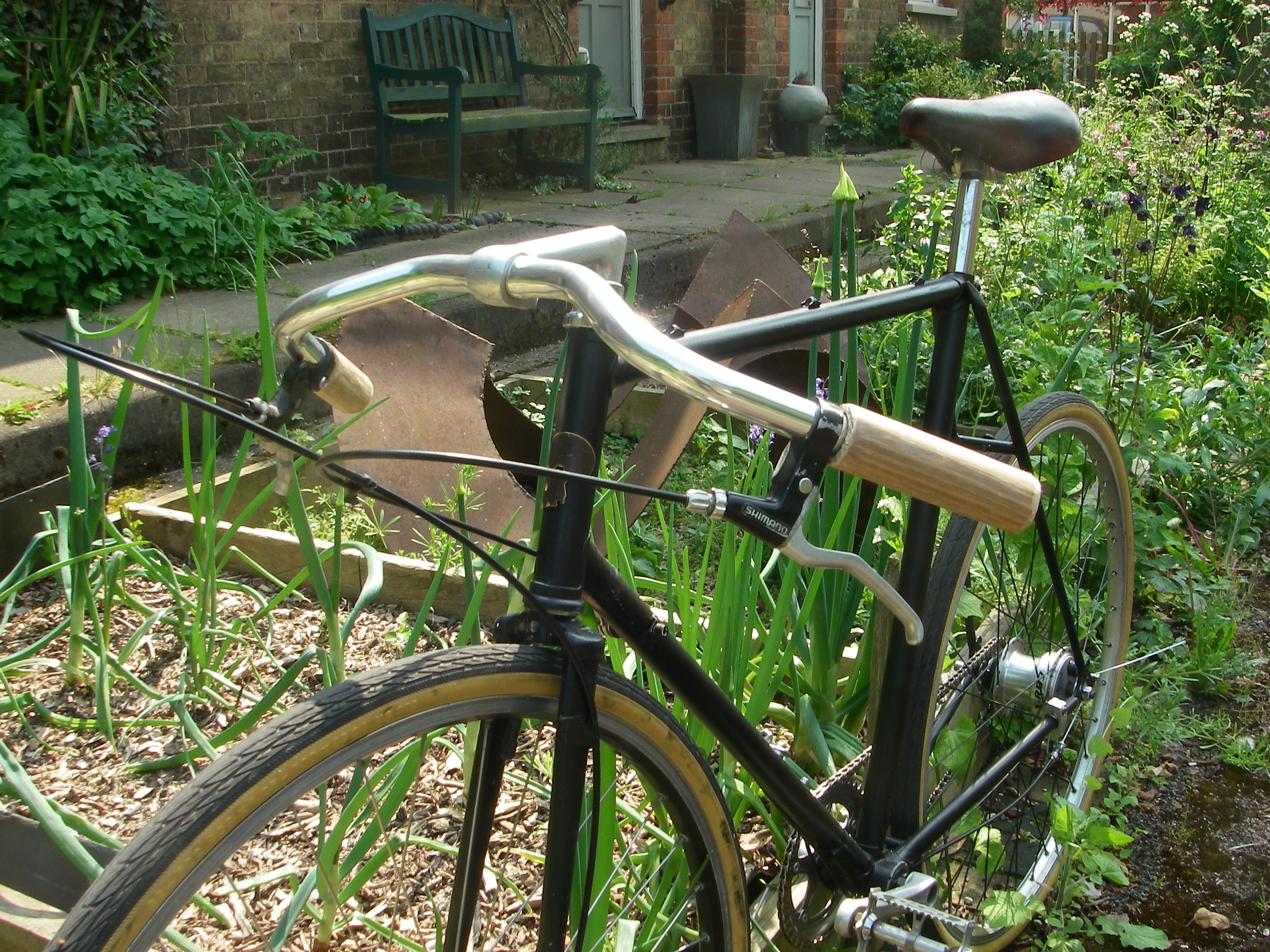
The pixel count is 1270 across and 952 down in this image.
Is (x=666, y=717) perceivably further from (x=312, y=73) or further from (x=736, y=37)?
(x=736, y=37)

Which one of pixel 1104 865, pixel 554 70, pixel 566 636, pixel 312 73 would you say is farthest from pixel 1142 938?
pixel 554 70

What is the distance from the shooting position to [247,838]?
2.84 feet

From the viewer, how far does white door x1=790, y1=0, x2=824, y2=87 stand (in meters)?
11.4

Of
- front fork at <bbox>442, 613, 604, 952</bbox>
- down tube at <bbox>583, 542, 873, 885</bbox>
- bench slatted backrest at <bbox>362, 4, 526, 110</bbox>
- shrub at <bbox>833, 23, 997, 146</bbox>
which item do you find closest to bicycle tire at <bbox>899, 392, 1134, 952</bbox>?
down tube at <bbox>583, 542, 873, 885</bbox>

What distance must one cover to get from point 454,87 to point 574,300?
6.12 meters

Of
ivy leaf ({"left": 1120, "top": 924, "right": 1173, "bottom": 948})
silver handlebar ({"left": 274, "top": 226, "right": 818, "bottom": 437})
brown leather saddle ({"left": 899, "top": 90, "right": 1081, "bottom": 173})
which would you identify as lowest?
ivy leaf ({"left": 1120, "top": 924, "right": 1173, "bottom": 948})

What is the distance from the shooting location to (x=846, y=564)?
39.3 inches

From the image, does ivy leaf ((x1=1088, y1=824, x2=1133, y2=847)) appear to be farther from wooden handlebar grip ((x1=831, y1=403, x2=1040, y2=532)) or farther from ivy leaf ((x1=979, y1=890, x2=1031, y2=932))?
wooden handlebar grip ((x1=831, y1=403, x2=1040, y2=532))

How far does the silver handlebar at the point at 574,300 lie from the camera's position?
83cm

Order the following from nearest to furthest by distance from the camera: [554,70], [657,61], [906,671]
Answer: [906,671] < [554,70] < [657,61]

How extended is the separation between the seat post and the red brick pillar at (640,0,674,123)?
8.41 m

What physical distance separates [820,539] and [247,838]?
1.17 m

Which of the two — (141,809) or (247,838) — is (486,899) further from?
(247,838)

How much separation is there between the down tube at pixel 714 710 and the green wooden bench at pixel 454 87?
221 inches
